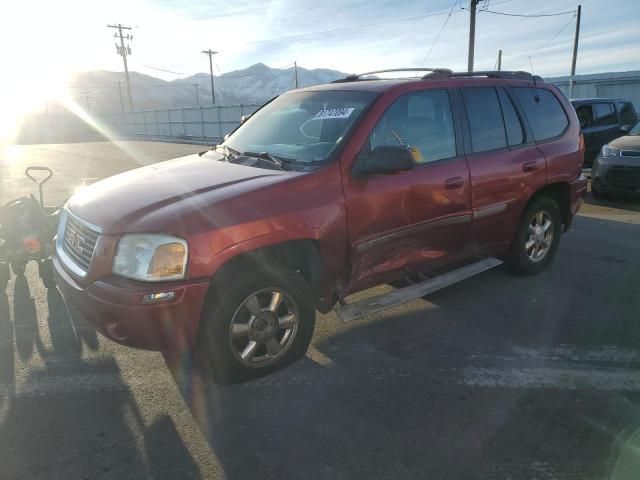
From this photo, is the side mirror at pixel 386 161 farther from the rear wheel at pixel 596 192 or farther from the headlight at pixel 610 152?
the rear wheel at pixel 596 192

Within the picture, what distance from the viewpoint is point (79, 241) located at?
118 inches

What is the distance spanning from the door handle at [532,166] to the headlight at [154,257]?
3.24 m

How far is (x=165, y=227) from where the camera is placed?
2584 mm

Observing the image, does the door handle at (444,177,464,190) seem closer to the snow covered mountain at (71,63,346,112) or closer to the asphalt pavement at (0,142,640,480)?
the asphalt pavement at (0,142,640,480)

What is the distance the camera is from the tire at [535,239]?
4.63m

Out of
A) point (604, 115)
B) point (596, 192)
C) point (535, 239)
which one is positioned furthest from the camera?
point (604, 115)

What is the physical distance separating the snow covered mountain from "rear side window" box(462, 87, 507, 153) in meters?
73.7

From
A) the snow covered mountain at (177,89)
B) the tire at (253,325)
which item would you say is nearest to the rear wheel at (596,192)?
the tire at (253,325)

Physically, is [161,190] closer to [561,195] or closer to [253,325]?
[253,325]

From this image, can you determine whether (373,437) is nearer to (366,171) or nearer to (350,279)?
(350,279)

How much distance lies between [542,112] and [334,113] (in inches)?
94.4

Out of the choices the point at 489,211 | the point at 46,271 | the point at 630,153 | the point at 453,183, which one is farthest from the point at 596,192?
the point at 46,271

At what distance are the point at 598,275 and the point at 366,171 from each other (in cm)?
323

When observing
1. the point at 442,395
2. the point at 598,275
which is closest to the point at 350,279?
the point at 442,395
